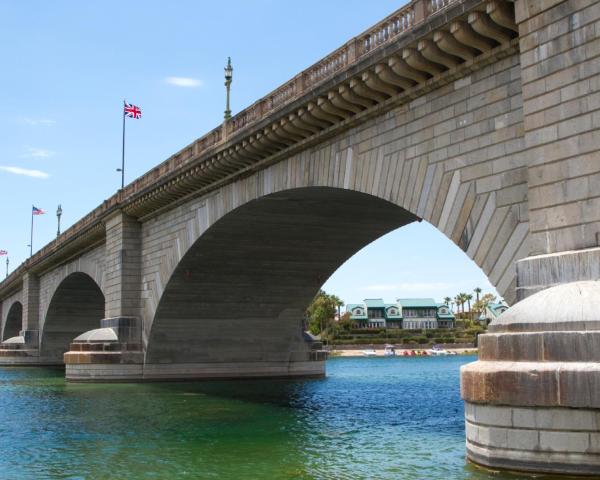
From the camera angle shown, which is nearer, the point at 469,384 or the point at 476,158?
the point at 469,384

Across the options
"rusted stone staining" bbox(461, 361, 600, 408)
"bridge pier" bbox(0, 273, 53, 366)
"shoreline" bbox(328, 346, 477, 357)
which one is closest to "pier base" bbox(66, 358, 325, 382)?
"bridge pier" bbox(0, 273, 53, 366)

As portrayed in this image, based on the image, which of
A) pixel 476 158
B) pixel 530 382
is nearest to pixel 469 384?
pixel 530 382

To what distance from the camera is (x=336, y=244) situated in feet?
114

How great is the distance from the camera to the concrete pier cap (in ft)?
35.2

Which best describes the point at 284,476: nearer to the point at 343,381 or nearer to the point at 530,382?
the point at 530,382

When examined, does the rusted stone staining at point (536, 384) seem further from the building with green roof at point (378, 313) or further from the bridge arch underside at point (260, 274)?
the building with green roof at point (378, 313)

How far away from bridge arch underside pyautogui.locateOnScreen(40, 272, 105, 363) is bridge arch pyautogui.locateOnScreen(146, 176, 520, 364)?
80.6ft

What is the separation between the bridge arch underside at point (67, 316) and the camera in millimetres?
63375

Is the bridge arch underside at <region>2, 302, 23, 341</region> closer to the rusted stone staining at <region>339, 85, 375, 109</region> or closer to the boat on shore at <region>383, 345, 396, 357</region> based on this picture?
the boat on shore at <region>383, 345, 396, 357</region>

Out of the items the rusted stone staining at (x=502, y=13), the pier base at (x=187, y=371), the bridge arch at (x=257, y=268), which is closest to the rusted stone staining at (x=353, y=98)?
the bridge arch at (x=257, y=268)

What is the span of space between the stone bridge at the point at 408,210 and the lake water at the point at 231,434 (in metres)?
2.04

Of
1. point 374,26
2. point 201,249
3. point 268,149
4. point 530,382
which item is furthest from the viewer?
point 201,249

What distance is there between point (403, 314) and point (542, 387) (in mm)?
126298

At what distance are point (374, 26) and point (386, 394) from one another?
19938 millimetres
